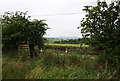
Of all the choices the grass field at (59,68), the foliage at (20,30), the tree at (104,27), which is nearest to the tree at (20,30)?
the foliage at (20,30)

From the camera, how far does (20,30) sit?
7809mm

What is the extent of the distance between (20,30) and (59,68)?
15.9 feet

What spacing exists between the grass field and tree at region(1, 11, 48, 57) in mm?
2240

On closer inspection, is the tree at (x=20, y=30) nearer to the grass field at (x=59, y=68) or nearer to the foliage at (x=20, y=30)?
the foliage at (x=20, y=30)

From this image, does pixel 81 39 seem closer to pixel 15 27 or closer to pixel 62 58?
pixel 62 58

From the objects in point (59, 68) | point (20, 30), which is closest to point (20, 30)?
point (20, 30)

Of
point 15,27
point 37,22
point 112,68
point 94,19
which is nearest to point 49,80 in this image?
point 112,68

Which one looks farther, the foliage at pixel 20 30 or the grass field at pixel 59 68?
the foliage at pixel 20 30

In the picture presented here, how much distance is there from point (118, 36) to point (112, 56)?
0.84m

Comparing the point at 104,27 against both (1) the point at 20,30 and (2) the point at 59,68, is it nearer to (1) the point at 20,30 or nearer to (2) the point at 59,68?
(2) the point at 59,68

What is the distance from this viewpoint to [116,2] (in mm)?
4074

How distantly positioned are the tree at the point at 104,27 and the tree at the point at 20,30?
4.37 metres

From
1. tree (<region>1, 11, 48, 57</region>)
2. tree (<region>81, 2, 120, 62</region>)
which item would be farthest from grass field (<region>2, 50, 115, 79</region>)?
tree (<region>1, 11, 48, 57</region>)

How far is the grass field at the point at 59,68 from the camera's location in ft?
12.2
